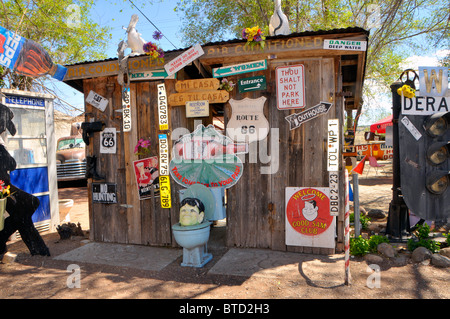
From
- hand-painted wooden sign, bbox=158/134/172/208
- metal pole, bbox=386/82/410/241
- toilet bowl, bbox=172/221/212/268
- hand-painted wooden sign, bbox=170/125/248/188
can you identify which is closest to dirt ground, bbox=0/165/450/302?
toilet bowl, bbox=172/221/212/268

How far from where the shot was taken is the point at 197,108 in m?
5.34

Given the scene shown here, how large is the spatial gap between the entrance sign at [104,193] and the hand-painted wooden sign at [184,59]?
240cm

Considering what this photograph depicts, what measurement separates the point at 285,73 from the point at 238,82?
77cm

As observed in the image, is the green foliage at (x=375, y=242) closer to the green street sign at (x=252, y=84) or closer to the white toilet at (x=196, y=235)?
the white toilet at (x=196, y=235)

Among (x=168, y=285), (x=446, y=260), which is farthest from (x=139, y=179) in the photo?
(x=446, y=260)

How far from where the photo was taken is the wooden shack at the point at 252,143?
4.81 m

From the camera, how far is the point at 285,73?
16.2 feet

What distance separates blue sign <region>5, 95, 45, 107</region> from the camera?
645 cm

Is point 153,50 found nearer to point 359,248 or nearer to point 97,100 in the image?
point 97,100

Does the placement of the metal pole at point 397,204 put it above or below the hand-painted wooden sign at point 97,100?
below

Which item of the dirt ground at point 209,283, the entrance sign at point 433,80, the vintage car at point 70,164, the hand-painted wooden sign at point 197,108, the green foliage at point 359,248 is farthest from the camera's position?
the vintage car at point 70,164

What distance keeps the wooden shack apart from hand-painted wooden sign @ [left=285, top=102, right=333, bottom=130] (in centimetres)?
3

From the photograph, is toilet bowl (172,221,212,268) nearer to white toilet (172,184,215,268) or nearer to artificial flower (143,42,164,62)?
white toilet (172,184,215,268)

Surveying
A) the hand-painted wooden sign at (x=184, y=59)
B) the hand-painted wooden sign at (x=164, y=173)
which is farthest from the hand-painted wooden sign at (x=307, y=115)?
the hand-painted wooden sign at (x=164, y=173)
